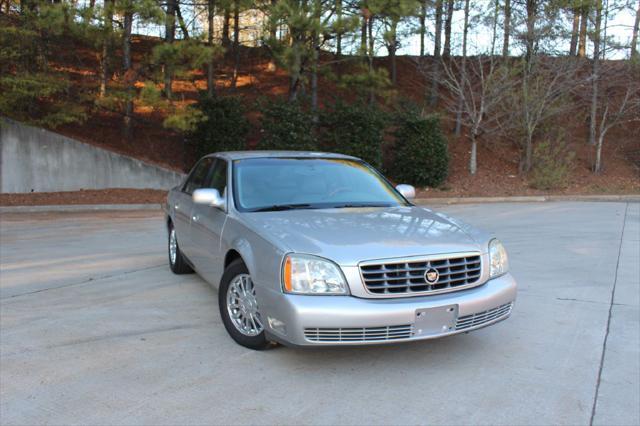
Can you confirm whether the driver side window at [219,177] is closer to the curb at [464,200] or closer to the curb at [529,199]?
the curb at [464,200]

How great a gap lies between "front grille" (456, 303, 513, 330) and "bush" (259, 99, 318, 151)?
12.9 metres

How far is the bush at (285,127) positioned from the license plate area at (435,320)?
43.6 feet

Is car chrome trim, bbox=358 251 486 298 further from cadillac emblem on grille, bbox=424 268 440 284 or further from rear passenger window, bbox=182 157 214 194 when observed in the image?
rear passenger window, bbox=182 157 214 194

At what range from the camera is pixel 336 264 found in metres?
3.64

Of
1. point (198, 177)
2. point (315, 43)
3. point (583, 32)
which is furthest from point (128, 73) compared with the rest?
point (583, 32)

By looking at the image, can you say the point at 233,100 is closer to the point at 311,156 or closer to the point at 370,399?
the point at 311,156

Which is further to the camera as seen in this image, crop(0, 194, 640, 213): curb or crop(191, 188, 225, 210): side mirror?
crop(0, 194, 640, 213): curb

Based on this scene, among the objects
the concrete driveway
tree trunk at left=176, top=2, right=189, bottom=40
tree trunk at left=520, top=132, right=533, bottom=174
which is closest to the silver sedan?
the concrete driveway

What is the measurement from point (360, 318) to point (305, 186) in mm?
1841

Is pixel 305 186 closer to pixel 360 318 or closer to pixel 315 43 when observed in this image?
pixel 360 318

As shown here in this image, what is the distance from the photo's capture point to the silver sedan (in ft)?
11.8

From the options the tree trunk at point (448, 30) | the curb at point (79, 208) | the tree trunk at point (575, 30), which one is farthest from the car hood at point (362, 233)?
the tree trunk at point (448, 30)

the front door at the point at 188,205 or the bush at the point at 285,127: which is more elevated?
the bush at the point at 285,127

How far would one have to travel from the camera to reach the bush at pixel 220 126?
55.7ft
